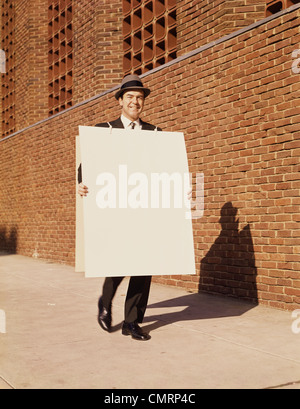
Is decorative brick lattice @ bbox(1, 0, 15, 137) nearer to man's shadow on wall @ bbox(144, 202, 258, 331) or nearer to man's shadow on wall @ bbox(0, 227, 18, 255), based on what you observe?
man's shadow on wall @ bbox(0, 227, 18, 255)

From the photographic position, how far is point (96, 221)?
181 inches

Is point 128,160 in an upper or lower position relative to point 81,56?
lower

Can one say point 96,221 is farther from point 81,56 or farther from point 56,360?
point 81,56

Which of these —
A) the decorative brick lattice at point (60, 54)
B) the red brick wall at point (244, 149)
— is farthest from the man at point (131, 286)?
the decorative brick lattice at point (60, 54)

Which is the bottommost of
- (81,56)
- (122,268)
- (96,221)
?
(122,268)

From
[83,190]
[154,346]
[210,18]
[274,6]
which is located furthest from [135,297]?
[210,18]

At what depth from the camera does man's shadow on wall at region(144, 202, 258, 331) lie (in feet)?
20.3

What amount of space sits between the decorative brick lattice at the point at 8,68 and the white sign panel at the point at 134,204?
1233 cm

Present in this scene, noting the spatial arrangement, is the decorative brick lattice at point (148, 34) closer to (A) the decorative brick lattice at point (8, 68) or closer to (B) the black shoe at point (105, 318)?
(B) the black shoe at point (105, 318)

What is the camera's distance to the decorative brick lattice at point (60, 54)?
1282cm

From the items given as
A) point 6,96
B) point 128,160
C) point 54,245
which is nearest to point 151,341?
Result: point 128,160

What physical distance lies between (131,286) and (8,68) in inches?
529

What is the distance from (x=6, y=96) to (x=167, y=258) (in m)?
13.5

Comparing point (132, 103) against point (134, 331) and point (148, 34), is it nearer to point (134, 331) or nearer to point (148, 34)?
point (134, 331)
